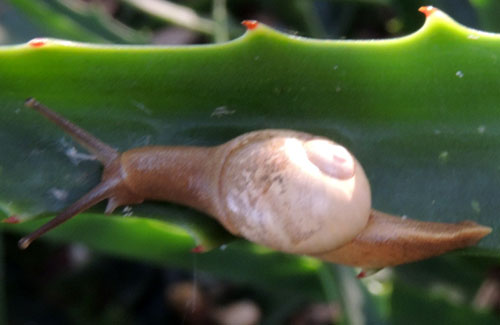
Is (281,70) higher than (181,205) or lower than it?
higher

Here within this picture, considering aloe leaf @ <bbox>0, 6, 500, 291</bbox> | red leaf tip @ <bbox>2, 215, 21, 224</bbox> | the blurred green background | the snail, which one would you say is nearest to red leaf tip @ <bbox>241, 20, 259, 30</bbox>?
aloe leaf @ <bbox>0, 6, 500, 291</bbox>

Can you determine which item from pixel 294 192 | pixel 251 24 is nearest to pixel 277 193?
pixel 294 192

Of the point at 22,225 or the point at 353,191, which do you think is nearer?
the point at 353,191

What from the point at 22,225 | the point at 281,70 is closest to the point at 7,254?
the point at 22,225

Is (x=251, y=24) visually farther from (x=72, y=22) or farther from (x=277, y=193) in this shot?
(x=72, y=22)

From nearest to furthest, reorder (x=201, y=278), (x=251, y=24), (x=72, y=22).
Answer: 1. (x=251, y=24)
2. (x=72, y=22)
3. (x=201, y=278)

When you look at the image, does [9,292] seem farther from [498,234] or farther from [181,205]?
[498,234]

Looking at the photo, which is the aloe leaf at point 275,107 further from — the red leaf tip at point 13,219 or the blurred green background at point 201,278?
the blurred green background at point 201,278
